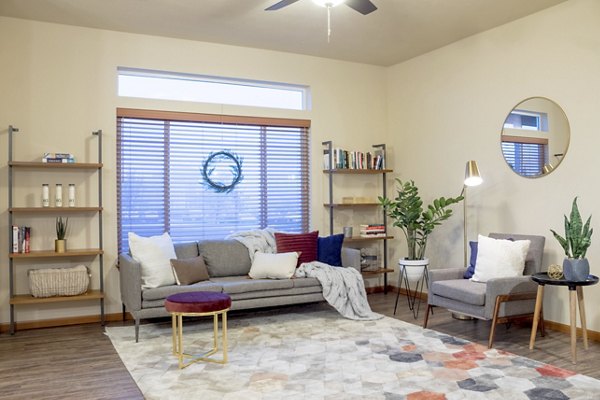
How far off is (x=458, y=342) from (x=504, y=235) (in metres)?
1.23

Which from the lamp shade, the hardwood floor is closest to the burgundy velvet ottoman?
the hardwood floor

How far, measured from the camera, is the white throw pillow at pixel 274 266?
5.11 meters

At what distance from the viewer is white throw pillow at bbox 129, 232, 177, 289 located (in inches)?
184

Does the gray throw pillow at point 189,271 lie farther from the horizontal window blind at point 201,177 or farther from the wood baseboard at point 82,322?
the wood baseboard at point 82,322

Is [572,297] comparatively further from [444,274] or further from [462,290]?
[444,274]

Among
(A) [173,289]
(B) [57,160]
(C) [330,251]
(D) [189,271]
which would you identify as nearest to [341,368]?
(A) [173,289]

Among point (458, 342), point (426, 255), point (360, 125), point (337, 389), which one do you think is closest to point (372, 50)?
point (360, 125)

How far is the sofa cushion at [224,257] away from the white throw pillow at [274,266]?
0.24 metres

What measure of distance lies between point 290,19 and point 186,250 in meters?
2.51

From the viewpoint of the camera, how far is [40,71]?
5121 millimetres

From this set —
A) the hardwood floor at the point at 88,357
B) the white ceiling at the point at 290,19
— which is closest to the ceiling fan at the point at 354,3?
the white ceiling at the point at 290,19

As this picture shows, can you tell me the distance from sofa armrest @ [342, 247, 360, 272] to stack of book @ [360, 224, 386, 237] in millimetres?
842

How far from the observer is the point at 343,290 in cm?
523

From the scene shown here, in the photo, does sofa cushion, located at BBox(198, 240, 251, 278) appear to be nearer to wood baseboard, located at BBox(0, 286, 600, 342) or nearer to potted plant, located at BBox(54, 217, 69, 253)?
wood baseboard, located at BBox(0, 286, 600, 342)
